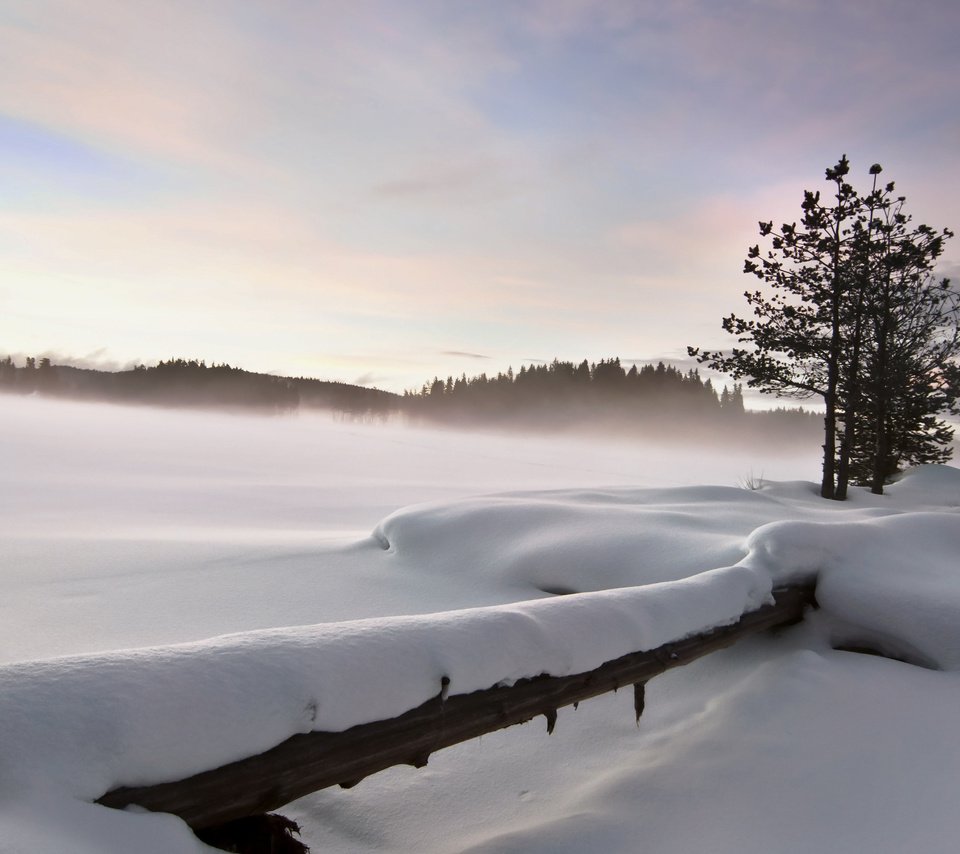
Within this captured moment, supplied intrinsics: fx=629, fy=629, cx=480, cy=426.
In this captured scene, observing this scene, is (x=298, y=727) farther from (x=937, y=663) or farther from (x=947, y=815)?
(x=937, y=663)

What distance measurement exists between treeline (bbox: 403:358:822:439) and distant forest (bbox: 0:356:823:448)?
0.46 feet

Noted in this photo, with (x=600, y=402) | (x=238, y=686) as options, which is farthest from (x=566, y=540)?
(x=600, y=402)

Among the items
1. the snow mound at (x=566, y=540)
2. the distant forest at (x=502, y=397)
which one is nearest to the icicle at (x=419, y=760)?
the snow mound at (x=566, y=540)

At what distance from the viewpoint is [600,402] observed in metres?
86.9

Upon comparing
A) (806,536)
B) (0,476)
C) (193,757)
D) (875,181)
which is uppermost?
(875,181)

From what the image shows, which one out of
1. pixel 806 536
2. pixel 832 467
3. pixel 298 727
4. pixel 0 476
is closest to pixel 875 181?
pixel 832 467

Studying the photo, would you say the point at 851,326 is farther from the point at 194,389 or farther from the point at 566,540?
the point at 194,389

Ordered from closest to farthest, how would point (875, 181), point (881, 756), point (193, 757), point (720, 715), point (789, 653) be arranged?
point (193, 757) < point (881, 756) < point (720, 715) < point (789, 653) < point (875, 181)

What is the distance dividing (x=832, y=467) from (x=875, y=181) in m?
7.11

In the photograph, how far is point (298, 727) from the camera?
1.90 m

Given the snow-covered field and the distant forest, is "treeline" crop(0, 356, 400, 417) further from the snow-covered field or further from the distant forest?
the snow-covered field

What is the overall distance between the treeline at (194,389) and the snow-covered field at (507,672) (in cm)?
9575

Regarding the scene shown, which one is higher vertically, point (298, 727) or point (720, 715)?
point (298, 727)

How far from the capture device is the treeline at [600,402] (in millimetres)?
85250
